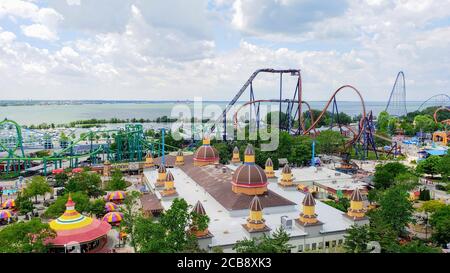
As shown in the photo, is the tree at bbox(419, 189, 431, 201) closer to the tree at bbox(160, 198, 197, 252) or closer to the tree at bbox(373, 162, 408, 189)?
the tree at bbox(373, 162, 408, 189)

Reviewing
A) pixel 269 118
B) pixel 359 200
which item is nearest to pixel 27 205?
pixel 359 200

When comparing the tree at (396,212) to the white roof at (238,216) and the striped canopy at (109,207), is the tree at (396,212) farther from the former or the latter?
the striped canopy at (109,207)

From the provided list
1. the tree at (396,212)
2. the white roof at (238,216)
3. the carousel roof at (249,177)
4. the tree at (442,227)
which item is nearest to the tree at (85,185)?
the white roof at (238,216)

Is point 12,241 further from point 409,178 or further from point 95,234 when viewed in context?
point 409,178

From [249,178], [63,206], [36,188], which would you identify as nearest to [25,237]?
[63,206]
